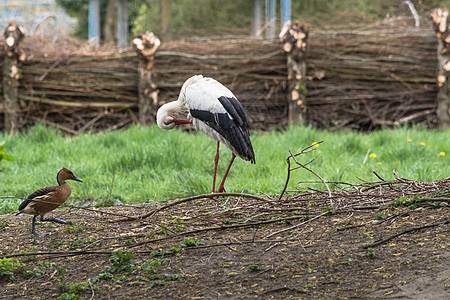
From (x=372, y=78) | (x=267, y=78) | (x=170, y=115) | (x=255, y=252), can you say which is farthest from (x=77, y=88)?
(x=255, y=252)

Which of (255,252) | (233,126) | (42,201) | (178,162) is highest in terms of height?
(233,126)

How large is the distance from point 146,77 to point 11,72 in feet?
6.54

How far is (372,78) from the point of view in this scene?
840cm

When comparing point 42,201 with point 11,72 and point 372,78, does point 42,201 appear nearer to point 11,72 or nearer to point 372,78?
point 11,72

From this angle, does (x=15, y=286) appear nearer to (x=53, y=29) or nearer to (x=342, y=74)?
(x=342, y=74)

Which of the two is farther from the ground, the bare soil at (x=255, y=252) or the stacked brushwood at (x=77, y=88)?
the stacked brushwood at (x=77, y=88)

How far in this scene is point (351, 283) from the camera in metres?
2.43

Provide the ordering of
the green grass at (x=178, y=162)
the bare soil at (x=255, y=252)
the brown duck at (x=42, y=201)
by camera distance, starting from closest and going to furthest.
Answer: the bare soil at (x=255, y=252), the brown duck at (x=42, y=201), the green grass at (x=178, y=162)

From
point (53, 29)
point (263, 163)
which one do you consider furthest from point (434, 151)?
point (53, 29)

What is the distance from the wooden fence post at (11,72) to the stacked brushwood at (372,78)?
14.3 feet

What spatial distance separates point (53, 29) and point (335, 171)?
23.2 feet

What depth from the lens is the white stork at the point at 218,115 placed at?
4.46 m

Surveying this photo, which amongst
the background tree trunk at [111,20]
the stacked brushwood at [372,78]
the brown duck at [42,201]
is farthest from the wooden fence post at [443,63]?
the background tree trunk at [111,20]

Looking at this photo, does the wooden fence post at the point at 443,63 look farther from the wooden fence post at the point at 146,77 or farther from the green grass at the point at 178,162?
the wooden fence post at the point at 146,77
